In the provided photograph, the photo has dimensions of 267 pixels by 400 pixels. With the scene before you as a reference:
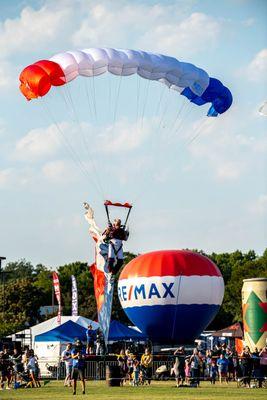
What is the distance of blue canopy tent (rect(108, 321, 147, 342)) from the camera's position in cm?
4656

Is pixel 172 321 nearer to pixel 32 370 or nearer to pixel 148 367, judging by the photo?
pixel 148 367

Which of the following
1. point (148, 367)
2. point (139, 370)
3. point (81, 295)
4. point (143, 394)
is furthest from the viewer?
point (81, 295)

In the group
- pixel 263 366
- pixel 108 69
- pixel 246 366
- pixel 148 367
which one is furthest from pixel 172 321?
pixel 108 69

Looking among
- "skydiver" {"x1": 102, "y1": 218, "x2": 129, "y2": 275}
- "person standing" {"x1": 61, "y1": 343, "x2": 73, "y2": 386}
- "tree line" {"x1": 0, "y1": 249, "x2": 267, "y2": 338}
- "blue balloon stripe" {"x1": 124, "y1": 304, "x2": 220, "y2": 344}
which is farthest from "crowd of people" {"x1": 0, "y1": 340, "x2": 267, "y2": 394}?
"tree line" {"x1": 0, "y1": 249, "x2": 267, "y2": 338}

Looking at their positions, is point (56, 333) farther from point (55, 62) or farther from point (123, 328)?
point (55, 62)

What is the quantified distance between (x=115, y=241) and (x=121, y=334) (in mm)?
11200

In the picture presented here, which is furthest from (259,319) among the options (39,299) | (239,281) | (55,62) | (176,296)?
(39,299)

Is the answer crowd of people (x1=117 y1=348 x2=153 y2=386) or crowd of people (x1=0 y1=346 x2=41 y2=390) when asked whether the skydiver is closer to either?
crowd of people (x1=117 y1=348 x2=153 y2=386)

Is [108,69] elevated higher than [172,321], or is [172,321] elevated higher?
[108,69]

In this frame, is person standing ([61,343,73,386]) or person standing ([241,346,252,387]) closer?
person standing ([241,346,252,387])

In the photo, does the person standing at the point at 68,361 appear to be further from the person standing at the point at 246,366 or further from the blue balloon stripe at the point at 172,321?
the blue balloon stripe at the point at 172,321

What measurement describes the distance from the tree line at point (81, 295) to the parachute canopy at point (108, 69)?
50.3 meters

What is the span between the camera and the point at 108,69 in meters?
33.9

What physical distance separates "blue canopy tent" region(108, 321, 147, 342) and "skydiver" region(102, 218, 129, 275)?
873 cm
